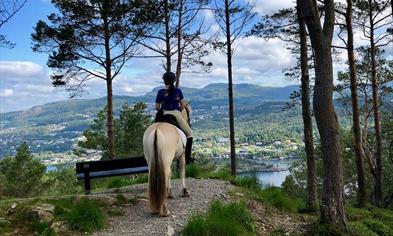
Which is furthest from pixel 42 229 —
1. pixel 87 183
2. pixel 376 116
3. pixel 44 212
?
pixel 376 116

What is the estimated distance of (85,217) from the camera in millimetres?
7086

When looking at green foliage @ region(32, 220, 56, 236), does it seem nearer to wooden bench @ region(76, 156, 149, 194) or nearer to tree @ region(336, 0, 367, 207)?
wooden bench @ region(76, 156, 149, 194)

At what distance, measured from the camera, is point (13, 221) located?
7.22 metres

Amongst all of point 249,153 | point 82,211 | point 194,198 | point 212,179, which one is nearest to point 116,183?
point 212,179

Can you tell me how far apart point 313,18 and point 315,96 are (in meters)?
1.24

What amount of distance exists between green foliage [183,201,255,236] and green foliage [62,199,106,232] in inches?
62.3

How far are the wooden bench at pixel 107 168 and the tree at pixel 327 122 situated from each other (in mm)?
4644

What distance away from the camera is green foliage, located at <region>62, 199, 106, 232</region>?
6938 millimetres

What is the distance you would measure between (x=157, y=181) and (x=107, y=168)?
310cm

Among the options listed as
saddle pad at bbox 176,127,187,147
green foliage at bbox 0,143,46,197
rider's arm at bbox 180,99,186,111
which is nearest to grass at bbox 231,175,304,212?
saddle pad at bbox 176,127,187,147

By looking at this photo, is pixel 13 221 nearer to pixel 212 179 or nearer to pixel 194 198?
pixel 194 198

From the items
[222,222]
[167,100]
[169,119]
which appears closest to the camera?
[222,222]

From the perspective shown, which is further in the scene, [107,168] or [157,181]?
[107,168]

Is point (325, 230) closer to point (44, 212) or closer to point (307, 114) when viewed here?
point (307, 114)
